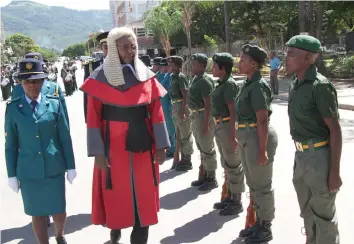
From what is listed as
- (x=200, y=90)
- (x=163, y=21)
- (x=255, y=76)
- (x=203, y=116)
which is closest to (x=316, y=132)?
(x=255, y=76)

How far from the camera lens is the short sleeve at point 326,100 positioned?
2.96 m

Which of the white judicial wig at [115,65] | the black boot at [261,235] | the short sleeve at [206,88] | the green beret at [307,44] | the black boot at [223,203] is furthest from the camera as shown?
the short sleeve at [206,88]

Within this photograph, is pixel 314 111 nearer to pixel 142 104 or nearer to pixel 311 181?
pixel 311 181

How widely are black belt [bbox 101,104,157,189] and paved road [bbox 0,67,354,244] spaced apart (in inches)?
55.4

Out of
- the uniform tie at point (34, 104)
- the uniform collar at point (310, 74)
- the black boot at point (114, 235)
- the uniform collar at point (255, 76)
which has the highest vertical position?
the uniform collar at point (310, 74)

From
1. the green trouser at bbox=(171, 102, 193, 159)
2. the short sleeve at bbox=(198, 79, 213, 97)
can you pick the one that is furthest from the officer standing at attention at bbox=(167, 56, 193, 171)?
the short sleeve at bbox=(198, 79, 213, 97)

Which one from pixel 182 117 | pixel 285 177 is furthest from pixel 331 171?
pixel 182 117

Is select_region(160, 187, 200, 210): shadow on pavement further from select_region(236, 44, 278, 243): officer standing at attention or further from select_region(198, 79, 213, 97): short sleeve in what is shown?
select_region(236, 44, 278, 243): officer standing at attention

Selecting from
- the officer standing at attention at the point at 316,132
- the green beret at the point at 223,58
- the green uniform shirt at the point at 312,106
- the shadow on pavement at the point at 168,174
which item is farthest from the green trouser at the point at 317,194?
the shadow on pavement at the point at 168,174

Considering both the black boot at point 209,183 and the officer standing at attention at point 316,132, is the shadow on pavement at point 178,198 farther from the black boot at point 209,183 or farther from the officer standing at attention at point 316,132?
the officer standing at attention at point 316,132

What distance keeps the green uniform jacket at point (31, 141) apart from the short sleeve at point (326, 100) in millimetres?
2226

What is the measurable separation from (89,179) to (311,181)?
15.5 feet

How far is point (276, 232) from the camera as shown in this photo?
441 cm

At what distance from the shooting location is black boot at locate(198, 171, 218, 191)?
236 inches
